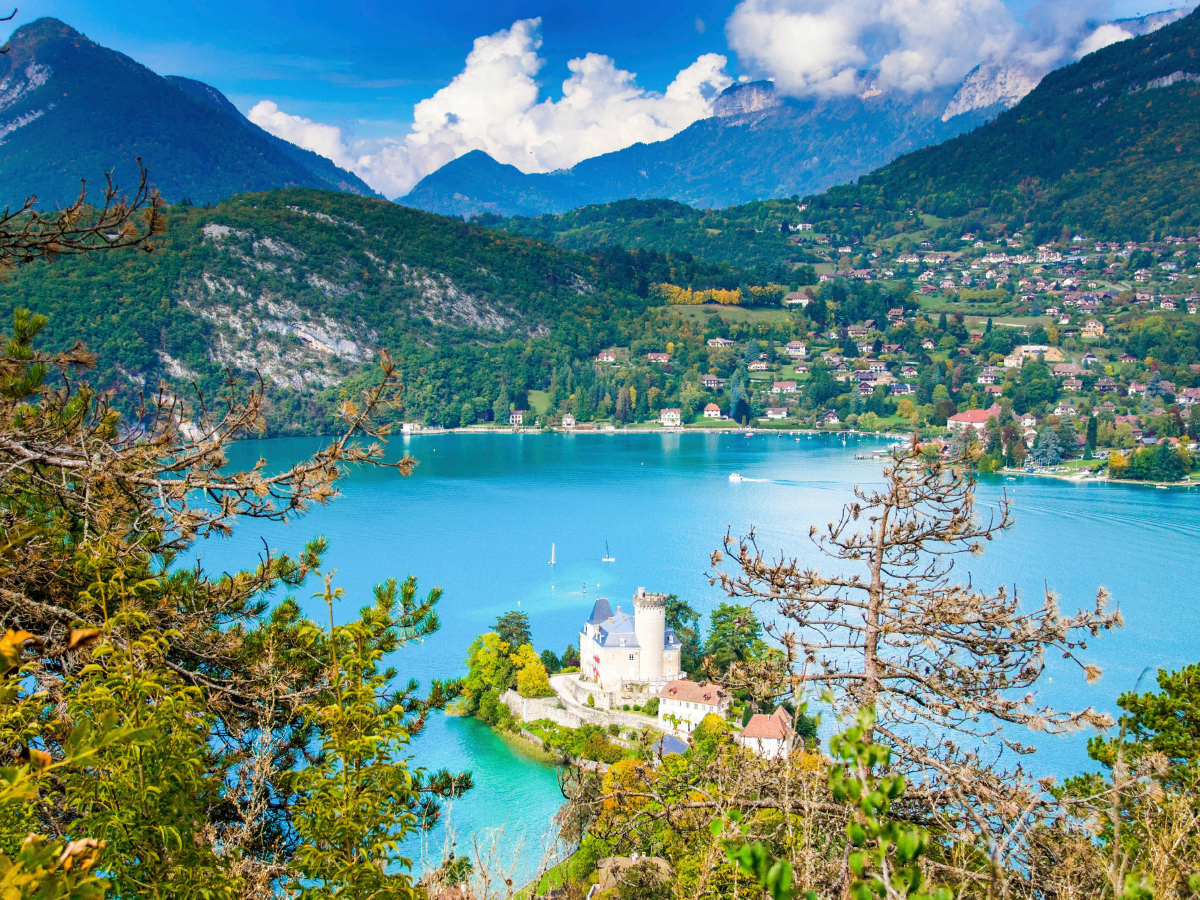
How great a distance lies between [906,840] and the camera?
1.04 metres

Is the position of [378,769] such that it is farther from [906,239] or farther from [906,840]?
[906,239]

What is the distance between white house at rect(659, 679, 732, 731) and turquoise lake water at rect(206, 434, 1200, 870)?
2673 millimetres

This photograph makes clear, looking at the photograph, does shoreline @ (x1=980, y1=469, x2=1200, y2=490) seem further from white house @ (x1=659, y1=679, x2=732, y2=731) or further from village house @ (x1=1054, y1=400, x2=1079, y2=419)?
white house @ (x1=659, y1=679, x2=732, y2=731)

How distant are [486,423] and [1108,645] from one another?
185 feet

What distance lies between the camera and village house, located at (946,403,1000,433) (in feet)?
178

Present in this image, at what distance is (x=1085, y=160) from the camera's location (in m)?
113

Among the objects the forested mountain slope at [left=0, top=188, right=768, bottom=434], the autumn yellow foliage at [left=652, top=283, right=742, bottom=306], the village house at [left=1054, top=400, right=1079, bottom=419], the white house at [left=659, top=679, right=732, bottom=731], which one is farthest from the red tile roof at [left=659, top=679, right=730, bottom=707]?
the autumn yellow foliage at [left=652, top=283, right=742, bottom=306]

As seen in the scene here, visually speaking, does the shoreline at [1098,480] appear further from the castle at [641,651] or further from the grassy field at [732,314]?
the grassy field at [732,314]

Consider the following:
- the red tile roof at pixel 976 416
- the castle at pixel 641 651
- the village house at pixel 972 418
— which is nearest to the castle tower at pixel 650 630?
the castle at pixel 641 651

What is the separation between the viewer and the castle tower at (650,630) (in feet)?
57.9

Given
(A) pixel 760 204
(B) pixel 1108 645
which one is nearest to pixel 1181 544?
(B) pixel 1108 645

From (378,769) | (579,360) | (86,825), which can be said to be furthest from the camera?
(579,360)

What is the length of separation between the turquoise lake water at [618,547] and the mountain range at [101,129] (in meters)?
97.5

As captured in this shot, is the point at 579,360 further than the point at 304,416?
Yes
